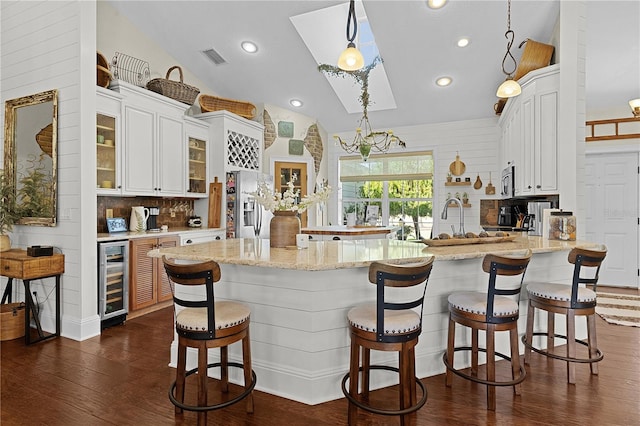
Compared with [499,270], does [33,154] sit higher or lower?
higher

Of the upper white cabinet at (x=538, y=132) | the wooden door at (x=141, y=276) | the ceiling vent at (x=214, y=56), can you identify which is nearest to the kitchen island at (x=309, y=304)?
the upper white cabinet at (x=538, y=132)

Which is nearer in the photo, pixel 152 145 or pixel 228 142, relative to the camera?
pixel 152 145

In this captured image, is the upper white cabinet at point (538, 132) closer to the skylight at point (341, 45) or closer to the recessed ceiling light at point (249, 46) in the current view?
the skylight at point (341, 45)

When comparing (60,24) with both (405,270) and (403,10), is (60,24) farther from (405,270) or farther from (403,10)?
(405,270)

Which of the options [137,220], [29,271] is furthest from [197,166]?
[29,271]

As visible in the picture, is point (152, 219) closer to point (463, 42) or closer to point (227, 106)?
point (227, 106)

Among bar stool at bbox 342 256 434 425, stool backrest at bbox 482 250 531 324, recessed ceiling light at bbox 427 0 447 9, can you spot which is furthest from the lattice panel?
stool backrest at bbox 482 250 531 324

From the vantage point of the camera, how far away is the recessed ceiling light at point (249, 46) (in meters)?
4.84

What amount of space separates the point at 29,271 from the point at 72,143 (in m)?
1.20

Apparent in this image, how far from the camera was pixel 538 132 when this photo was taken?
363cm

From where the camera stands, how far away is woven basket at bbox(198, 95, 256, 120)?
534 cm

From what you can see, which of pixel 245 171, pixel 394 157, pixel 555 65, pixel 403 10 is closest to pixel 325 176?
pixel 394 157

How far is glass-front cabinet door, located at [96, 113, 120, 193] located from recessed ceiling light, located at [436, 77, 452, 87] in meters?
4.29

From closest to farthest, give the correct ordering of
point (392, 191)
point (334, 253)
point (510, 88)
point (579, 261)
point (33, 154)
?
point (334, 253), point (579, 261), point (510, 88), point (33, 154), point (392, 191)
